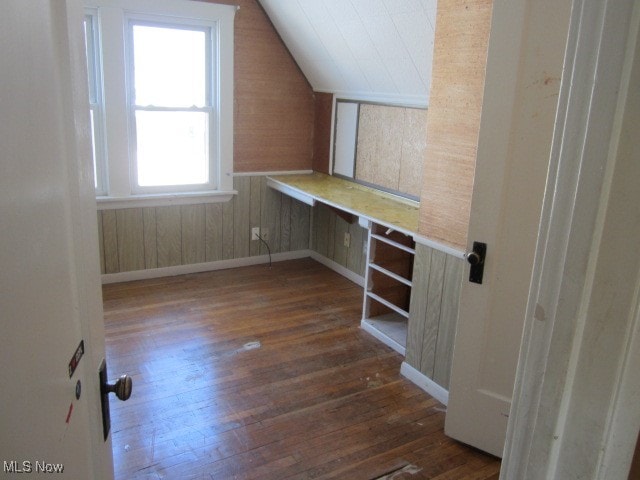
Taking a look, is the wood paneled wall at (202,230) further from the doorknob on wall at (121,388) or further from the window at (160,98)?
the doorknob on wall at (121,388)

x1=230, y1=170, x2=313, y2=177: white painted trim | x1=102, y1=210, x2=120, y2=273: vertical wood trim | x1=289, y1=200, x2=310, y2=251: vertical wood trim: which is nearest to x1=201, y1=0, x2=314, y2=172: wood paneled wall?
x1=230, y1=170, x2=313, y2=177: white painted trim

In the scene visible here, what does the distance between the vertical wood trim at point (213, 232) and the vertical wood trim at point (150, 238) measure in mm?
445

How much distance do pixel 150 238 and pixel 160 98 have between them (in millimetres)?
1144

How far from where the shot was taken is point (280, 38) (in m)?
4.50

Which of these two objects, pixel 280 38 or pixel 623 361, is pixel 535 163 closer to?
pixel 623 361

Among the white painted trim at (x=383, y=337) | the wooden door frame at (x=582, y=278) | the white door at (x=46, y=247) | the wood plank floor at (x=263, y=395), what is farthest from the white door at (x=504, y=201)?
the white door at (x=46, y=247)

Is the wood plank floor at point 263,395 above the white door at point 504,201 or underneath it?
underneath

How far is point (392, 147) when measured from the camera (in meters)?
3.92

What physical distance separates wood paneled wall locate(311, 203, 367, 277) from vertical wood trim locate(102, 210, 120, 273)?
181cm

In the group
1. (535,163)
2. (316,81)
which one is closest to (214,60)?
(316,81)

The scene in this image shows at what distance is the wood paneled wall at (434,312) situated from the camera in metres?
2.64

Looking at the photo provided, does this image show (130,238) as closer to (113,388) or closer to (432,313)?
(432,313)

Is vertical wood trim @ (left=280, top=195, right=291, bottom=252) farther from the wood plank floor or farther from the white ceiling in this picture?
the white ceiling

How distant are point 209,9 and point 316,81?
1.08m
